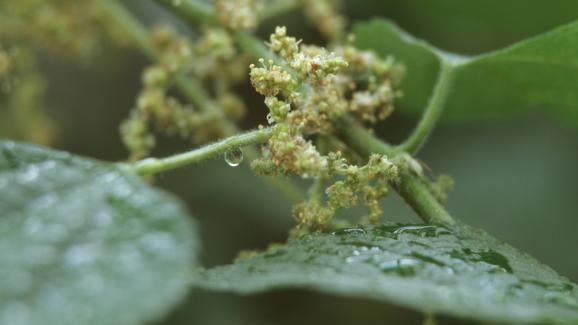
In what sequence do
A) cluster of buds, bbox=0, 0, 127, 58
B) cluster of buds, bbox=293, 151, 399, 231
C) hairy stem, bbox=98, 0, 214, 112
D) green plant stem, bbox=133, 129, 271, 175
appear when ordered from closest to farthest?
green plant stem, bbox=133, 129, 271, 175
cluster of buds, bbox=293, 151, 399, 231
hairy stem, bbox=98, 0, 214, 112
cluster of buds, bbox=0, 0, 127, 58

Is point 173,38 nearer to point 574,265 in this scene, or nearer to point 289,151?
point 289,151

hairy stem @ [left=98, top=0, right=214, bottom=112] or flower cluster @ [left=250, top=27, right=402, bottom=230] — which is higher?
hairy stem @ [left=98, top=0, right=214, bottom=112]

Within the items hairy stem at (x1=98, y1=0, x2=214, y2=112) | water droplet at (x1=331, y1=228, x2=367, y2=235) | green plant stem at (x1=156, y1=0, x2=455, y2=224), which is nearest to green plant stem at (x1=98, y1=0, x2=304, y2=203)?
hairy stem at (x1=98, y1=0, x2=214, y2=112)

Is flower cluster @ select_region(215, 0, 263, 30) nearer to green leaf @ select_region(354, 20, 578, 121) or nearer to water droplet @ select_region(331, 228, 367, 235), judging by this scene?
green leaf @ select_region(354, 20, 578, 121)

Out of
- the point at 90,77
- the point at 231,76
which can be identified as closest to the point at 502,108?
the point at 231,76

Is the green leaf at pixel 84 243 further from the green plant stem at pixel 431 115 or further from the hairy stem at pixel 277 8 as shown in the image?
the hairy stem at pixel 277 8

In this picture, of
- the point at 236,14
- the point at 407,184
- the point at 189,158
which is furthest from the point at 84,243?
the point at 236,14

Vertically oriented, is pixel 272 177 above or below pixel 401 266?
above

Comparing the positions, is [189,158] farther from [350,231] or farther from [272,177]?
[350,231]
